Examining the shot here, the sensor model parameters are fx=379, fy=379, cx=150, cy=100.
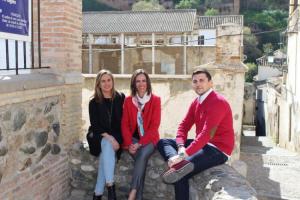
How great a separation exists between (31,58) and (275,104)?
19.0 m

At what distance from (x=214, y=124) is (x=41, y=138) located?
2.03 meters

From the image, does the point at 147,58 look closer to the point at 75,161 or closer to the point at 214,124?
the point at 75,161

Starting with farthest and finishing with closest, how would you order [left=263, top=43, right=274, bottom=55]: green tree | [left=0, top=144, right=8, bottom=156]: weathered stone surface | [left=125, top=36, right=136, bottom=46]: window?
[left=263, top=43, right=274, bottom=55]: green tree → [left=125, top=36, right=136, bottom=46]: window → [left=0, top=144, right=8, bottom=156]: weathered stone surface

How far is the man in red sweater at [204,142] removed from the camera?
389 cm

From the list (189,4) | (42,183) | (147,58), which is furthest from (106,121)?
(189,4)

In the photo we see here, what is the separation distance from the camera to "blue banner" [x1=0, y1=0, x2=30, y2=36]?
3830 millimetres

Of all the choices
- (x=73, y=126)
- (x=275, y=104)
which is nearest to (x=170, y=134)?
(x=73, y=126)

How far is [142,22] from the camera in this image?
31.7 meters

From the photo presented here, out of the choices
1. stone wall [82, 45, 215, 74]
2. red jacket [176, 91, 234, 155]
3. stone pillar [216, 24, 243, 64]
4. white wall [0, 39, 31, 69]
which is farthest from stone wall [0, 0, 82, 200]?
stone wall [82, 45, 215, 74]

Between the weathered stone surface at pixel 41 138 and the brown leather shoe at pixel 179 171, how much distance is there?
5.12 feet

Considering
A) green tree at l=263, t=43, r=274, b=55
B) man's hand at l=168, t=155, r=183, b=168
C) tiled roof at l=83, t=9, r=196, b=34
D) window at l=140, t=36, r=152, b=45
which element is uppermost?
tiled roof at l=83, t=9, r=196, b=34

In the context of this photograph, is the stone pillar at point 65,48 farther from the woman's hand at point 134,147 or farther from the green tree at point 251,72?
the green tree at point 251,72

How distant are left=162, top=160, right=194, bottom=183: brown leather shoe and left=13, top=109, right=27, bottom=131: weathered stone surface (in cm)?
161

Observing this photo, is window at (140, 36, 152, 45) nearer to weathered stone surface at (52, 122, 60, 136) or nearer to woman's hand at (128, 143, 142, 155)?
weathered stone surface at (52, 122, 60, 136)
